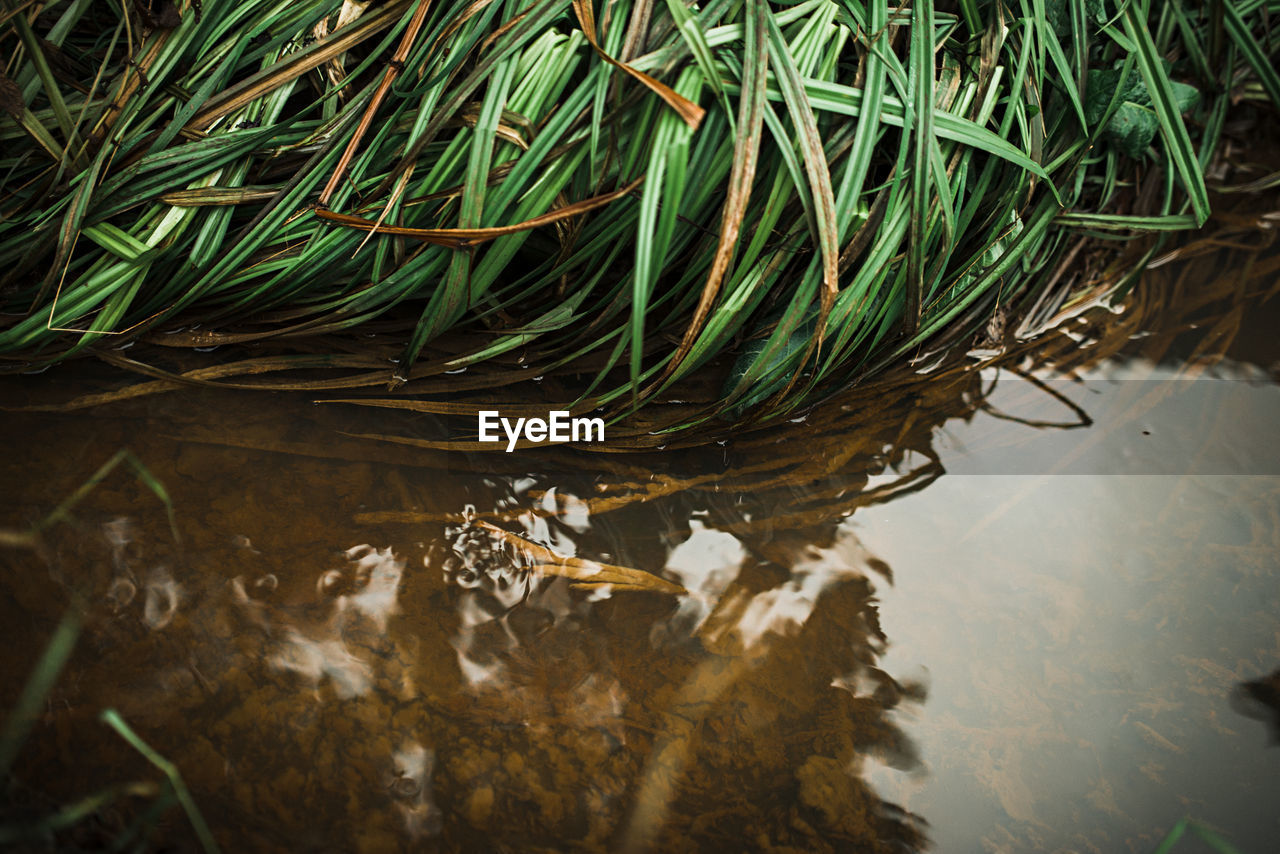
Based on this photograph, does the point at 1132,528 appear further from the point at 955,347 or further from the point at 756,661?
the point at 756,661

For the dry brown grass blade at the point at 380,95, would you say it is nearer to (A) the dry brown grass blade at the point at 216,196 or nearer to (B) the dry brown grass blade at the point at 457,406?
(A) the dry brown grass blade at the point at 216,196

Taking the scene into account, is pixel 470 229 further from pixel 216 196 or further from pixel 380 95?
pixel 216 196

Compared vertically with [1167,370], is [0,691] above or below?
below

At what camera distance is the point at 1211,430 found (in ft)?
4.06

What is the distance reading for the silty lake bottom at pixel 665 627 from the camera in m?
0.85

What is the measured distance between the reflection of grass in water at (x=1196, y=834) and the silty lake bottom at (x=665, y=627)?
1 centimetres

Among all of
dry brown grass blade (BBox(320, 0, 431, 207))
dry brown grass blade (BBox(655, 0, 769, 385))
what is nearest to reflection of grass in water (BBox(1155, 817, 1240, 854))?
dry brown grass blade (BBox(655, 0, 769, 385))

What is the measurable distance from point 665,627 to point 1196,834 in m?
0.69

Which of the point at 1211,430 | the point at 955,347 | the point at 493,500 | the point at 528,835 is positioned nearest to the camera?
the point at 528,835

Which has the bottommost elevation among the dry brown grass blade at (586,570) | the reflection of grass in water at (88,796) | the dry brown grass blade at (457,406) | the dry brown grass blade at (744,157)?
the reflection of grass in water at (88,796)

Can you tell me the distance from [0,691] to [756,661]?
926 mm

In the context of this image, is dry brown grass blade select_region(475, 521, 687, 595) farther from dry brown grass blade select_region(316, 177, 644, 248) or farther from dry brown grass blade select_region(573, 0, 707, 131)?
dry brown grass blade select_region(573, 0, 707, 131)

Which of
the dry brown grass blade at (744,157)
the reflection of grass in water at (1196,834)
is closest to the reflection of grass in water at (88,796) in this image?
the dry brown grass blade at (744,157)

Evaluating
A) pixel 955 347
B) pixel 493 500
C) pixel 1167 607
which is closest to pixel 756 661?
pixel 493 500
